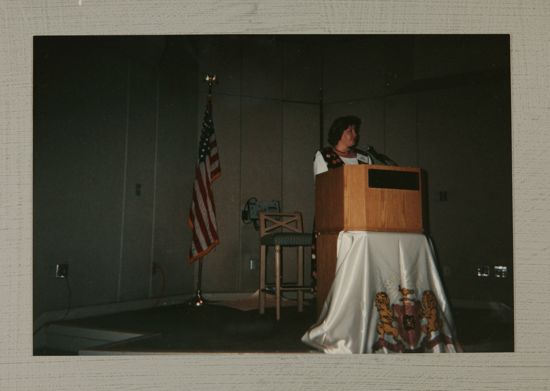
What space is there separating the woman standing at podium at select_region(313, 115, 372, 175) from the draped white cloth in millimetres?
1072

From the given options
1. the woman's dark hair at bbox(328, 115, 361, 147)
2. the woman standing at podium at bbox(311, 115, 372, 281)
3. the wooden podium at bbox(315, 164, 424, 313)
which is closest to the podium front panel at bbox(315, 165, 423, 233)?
the wooden podium at bbox(315, 164, 424, 313)

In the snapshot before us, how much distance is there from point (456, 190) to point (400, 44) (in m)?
1.70

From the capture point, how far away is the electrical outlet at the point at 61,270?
375 cm

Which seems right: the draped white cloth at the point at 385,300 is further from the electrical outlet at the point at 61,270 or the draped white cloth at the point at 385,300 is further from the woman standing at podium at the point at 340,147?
the electrical outlet at the point at 61,270

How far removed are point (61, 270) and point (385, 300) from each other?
248 centimetres

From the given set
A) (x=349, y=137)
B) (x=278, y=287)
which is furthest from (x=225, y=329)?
(x=349, y=137)

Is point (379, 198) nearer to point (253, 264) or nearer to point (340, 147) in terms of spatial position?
point (340, 147)

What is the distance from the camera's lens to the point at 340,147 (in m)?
3.52

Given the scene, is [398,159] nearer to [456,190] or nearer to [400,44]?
[456,190]

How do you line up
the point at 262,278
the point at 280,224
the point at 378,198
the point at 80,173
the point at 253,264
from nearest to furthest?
the point at 378,198, the point at 80,173, the point at 262,278, the point at 280,224, the point at 253,264

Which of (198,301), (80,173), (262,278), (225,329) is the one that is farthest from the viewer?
(198,301)

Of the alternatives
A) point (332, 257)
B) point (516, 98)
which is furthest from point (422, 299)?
point (516, 98)

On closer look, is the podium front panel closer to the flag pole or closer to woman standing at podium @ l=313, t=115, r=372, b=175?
woman standing at podium @ l=313, t=115, r=372, b=175

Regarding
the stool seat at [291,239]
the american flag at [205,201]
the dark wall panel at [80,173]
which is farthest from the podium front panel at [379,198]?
the american flag at [205,201]
